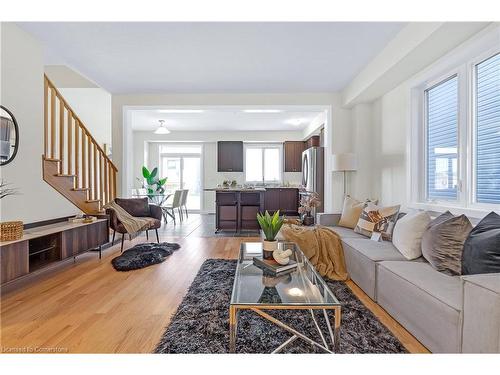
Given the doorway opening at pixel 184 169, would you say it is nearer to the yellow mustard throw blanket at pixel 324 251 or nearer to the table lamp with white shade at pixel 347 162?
the table lamp with white shade at pixel 347 162

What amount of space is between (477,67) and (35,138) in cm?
475

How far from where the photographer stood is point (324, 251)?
9.96 ft

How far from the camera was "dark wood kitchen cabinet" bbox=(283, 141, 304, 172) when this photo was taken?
858 cm

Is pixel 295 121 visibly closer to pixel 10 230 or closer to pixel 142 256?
pixel 142 256

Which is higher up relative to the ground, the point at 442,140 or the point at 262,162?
the point at 262,162

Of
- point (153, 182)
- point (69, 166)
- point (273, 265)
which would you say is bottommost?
point (273, 265)

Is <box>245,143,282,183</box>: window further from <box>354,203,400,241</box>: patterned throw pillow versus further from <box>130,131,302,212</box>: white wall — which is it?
<box>354,203,400,241</box>: patterned throw pillow

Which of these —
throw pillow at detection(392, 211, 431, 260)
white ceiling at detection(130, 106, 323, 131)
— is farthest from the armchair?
throw pillow at detection(392, 211, 431, 260)

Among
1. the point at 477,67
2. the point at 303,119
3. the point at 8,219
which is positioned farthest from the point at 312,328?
the point at 303,119

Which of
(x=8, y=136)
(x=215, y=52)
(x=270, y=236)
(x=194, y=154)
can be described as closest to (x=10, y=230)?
(x=8, y=136)

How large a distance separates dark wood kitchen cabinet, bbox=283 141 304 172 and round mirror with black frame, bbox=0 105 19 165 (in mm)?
6825

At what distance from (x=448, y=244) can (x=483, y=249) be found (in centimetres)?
40

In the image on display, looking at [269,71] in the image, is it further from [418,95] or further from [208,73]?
[418,95]
